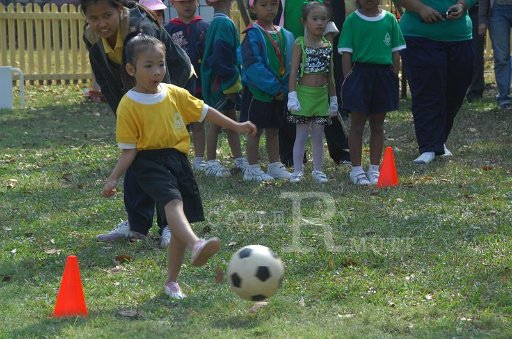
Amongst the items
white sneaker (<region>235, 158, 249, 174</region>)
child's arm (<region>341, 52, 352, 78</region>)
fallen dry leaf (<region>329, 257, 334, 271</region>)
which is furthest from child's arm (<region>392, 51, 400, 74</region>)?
fallen dry leaf (<region>329, 257, 334, 271</region>)

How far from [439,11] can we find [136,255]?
4.55 m

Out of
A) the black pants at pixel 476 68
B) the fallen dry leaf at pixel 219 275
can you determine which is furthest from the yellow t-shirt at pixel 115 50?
the black pants at pixel 476 68

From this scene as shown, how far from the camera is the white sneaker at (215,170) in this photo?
9766 millimetres

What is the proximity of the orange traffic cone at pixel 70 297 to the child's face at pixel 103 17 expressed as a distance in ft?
5.70

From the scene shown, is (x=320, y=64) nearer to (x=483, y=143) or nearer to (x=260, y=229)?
(x=260, y=229)

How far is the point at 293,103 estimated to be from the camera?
351 inches

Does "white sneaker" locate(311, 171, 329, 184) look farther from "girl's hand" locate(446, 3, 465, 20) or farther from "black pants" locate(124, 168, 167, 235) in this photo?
"black pants" locate(124, 168, 167, 235)

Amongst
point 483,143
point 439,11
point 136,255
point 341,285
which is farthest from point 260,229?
point 483,143

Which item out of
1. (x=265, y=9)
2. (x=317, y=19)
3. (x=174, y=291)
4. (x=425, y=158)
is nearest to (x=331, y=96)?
(x=317, y=19)

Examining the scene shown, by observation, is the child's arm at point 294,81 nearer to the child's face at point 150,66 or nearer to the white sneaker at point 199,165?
the white sneaker at point 199,165

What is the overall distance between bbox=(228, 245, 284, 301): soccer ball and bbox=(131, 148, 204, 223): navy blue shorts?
0.73 meters

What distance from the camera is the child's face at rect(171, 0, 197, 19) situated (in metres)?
10.1

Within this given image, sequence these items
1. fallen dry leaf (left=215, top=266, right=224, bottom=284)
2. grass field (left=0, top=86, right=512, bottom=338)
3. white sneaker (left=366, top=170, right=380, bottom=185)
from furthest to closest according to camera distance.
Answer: white sneaker (left=366, top=170, right=380, bottom=185) < fallen dry leaf (left=215, top=266, right=224, bottom=284) < grass field (left=0, top=86, right=512, bottom=338)

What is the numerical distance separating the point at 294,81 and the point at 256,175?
1009mm
